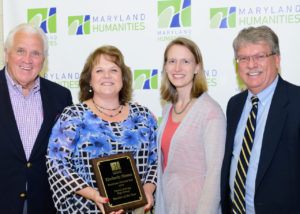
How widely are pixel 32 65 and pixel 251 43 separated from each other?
1.69m

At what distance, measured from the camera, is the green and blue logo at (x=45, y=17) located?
4.03 meters

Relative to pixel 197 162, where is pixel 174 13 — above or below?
above

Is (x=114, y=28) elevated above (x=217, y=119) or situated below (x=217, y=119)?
above

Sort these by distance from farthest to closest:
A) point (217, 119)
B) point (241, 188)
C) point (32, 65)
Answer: point (32, 65)
point (217, 119)
point (241, 188)

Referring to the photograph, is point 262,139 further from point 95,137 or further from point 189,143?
point 95,137

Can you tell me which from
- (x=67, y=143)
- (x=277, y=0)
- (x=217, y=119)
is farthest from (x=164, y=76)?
(x=277, y=0)

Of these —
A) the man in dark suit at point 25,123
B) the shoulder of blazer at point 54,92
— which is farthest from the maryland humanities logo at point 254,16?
the man in dark suit at point 25,123

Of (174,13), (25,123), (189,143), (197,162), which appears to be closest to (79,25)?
(174,13)

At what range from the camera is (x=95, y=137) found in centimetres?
247

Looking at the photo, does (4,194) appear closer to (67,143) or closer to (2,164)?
(2,164)

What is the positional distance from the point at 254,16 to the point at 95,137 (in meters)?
2.06

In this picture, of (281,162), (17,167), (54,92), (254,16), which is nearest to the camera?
(281,162)

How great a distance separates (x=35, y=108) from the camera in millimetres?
2768

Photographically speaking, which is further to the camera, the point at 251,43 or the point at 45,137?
the point at 45,137
